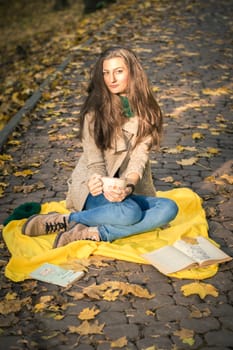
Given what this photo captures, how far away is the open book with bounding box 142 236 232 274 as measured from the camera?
11.2ft

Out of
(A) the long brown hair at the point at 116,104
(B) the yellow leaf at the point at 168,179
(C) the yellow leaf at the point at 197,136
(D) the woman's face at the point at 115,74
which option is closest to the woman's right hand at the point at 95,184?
(A) the long brown hair at the point at 116,104

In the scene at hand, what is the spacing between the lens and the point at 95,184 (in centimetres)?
371

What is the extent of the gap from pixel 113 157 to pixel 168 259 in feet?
3.05

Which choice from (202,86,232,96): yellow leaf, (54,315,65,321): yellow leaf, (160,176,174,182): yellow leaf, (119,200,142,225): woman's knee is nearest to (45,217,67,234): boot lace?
(119,200,142,225): woman's knee

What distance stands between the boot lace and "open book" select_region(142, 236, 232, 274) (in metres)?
0.74

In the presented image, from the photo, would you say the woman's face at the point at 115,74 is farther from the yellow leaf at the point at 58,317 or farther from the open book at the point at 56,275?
the yellow leaf at the point at 58,317

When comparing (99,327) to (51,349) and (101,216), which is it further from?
(101,216)

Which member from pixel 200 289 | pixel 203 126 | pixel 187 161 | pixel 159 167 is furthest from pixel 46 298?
pixel 203 126

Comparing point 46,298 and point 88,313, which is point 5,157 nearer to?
point 46,298

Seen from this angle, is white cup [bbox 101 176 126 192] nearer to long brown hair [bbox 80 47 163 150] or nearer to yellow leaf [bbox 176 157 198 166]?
long brown hair [bbox 80 47 163 150]

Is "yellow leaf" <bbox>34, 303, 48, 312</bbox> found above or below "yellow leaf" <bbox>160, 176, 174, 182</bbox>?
above

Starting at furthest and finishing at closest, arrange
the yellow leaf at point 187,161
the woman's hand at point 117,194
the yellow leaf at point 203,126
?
1. the yellow leaf at point 203,126
2. the yellow leaf at point 187,161
3. the woman's hand at point 117,194

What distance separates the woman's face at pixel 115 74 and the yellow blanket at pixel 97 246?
3.80 feet

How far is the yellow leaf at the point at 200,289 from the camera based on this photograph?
10.5ft
